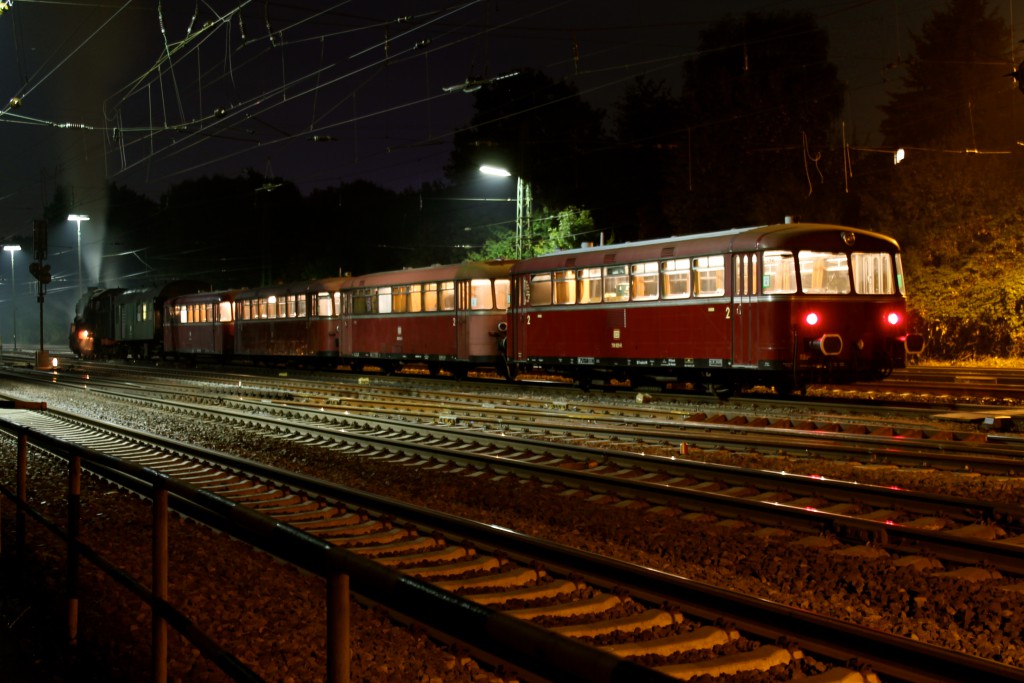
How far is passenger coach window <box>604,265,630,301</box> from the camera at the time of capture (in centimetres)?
2089

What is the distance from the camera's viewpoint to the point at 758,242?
17.9m

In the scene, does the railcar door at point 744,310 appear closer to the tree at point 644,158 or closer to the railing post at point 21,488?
the railing post at point 21,488

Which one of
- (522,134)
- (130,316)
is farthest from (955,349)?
(130,316)

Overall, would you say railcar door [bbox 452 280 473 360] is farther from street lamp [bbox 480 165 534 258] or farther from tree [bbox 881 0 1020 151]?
tree [bbox 881 0 1020 151]

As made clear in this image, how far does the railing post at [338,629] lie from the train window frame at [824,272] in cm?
1641

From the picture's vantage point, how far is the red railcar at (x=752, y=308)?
17797mm

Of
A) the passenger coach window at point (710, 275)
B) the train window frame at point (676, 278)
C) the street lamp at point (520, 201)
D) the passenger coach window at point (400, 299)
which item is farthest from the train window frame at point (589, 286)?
the passenger coach window at point (400, 299)

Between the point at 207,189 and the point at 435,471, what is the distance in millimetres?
93547

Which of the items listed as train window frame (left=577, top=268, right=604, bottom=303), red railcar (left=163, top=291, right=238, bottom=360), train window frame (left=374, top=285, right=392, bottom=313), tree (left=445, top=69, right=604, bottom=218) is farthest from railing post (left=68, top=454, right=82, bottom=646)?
tree (left=445, top=69, right=604, bottom=218)

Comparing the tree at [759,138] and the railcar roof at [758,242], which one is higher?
the tree at [759,138]

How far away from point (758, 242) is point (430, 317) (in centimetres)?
1300

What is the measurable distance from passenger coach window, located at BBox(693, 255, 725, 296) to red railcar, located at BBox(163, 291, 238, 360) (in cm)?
2828

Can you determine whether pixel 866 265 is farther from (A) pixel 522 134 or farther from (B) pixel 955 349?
(B) pixel 955 349

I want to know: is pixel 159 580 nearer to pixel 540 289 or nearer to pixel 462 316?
pixel 540 289
